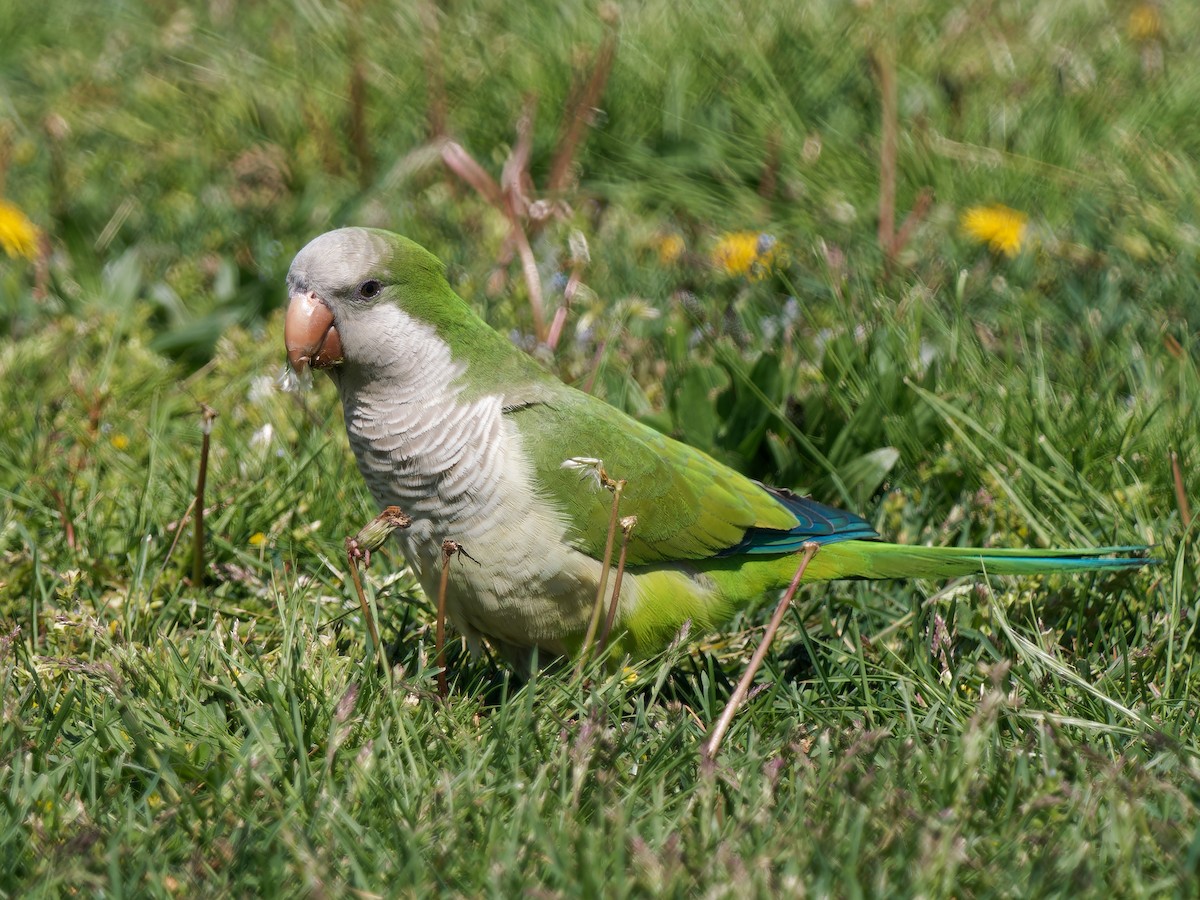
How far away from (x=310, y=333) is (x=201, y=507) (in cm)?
61

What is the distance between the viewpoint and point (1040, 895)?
6.75ft

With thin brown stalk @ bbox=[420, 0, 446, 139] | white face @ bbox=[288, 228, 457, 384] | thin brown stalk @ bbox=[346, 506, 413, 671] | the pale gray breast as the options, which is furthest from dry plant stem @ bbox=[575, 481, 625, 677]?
thin brown stalk @ bbox=[420, 0, 446, 139]

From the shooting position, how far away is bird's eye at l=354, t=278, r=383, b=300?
2.89 meters

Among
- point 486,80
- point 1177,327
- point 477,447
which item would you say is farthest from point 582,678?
point 486,80

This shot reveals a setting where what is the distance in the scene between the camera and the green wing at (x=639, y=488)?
300 centimetres

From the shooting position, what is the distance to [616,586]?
9.27ft

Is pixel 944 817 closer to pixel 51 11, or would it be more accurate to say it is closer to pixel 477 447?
pixel 477 447

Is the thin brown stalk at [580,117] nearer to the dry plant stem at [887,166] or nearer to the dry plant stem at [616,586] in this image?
the dry plant stem at [887,166]

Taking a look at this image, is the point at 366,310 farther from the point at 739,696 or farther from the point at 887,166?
the point at 887,166

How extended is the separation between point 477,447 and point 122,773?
968 mm

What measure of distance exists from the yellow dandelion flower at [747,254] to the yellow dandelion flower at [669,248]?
0.13m

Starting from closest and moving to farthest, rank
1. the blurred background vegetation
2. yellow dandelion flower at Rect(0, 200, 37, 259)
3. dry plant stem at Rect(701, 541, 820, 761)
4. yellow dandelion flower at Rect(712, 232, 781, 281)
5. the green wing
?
dry plant stem at Rect(701, 541, 820, 761)
the green wing
the blurred background vegetation
yellow dandelion flower at Rect(712, 232, 781, 281)
yellow dandelion flower at Rect(0, 200, 37, 259)

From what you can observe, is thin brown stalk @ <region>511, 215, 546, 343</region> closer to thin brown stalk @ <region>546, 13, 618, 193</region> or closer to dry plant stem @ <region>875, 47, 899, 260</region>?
thin brown stalk @ <region>546, 13, 618, 193</region>

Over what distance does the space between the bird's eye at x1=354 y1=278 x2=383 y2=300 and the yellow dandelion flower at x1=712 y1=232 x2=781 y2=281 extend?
5.41 feet
